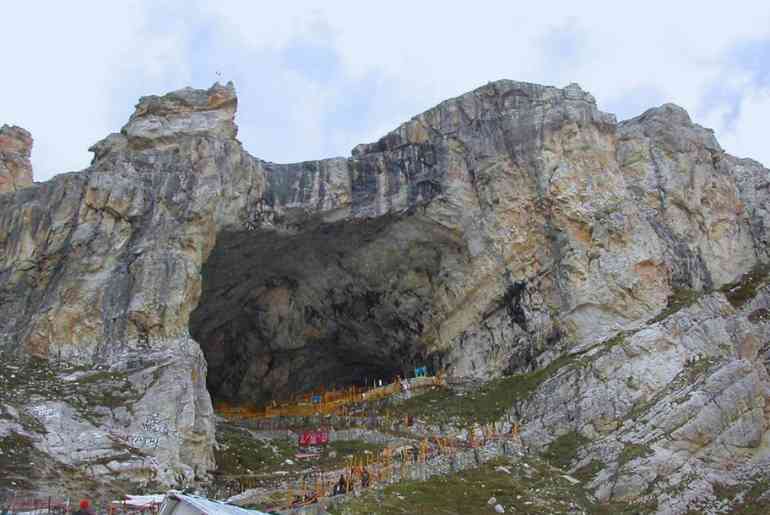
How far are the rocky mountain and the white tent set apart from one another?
13.0 metres

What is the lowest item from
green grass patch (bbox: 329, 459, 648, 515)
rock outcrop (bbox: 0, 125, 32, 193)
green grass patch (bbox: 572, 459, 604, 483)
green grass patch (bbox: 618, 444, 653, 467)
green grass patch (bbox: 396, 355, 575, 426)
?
green grass patch (bbox: 329, 459, 648, 515)

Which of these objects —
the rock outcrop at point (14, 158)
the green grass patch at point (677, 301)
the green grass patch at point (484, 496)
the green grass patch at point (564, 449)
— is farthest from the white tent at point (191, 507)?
the rock outcrop at point (14, 158)

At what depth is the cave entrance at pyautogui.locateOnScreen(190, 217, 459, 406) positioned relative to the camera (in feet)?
153

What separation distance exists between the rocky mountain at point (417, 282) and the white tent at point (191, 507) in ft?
42.6

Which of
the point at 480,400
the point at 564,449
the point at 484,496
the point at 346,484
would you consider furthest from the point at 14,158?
the point at 484,496

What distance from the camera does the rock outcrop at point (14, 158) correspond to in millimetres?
59969

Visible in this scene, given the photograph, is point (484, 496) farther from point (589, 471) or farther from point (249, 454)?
point (249, 454)

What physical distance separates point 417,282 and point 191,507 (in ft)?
102

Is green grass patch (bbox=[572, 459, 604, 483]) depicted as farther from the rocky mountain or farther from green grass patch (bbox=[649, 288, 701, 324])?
green grass patch (bbox=[649, 288, 701, 324])

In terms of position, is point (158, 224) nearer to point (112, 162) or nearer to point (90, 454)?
point (112, 162)

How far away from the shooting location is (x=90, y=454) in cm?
3059

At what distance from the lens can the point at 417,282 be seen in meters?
48.1

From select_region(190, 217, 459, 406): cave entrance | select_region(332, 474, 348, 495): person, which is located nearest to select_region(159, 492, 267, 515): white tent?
select_region(332, 474, 348, 495): person

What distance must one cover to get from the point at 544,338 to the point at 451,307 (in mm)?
5578
